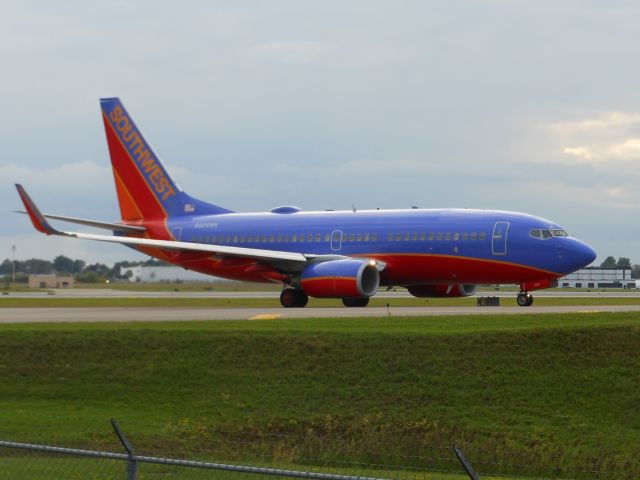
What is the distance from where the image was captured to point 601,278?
146m

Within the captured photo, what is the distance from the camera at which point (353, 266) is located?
143ft

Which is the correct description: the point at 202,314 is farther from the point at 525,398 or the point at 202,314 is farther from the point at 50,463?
the point at 50,463

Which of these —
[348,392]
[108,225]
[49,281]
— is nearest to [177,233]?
[108,225]

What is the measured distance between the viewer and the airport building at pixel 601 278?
136613 mm

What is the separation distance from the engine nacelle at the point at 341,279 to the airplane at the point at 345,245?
0.04 metres

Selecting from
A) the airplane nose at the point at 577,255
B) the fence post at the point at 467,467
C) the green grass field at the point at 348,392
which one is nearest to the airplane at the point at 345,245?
the airplane nose at the point at 577,255

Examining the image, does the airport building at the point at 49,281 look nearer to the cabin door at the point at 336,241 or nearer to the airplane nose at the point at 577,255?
the cabin door at the point at 336,241

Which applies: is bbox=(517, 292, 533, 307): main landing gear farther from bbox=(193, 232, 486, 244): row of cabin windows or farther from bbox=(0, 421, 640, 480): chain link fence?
bbox=(0, 421, 640, 480): chain link fence

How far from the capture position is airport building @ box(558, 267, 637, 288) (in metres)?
137

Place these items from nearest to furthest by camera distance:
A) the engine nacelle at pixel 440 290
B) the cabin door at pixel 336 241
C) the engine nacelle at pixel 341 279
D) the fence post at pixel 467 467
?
the fence post at pixel 467 467 < the engine nacelle at pixel 341 279 < the cabin door at pixel 336 241 < the engine nacelle at pixel 440 290

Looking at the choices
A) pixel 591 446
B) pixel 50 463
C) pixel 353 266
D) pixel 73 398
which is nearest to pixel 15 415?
pixel 73 398

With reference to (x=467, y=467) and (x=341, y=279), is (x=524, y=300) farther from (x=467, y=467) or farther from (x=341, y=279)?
(x=467, y=467)

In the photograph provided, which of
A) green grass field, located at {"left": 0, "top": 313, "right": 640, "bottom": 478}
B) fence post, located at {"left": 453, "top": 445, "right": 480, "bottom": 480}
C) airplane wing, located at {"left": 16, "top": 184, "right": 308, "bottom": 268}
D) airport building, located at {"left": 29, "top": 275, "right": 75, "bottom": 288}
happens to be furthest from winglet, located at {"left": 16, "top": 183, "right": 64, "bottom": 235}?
airport building, located at {"left": 29, "top": 275, "right": 75, "bottom": 288}

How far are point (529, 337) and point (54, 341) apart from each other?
38.1ft
